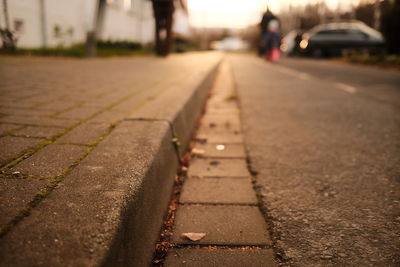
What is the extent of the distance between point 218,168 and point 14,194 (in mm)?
1274

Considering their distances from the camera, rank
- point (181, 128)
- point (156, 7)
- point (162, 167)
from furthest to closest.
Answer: point (156, 7)
point (181, 128)
point (162, 167)

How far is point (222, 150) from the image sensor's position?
8.19 feet

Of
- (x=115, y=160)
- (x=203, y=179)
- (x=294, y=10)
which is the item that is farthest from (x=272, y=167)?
(x=294, y=10)

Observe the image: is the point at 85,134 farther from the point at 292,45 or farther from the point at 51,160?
the point at 292,45

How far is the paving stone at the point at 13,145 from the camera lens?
4.77 ft

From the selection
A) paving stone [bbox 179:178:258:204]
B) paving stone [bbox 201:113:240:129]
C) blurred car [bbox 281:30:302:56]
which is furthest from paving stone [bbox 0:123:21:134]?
blurred car [bbox 281:30:302:56]

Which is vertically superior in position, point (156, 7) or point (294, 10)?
point (294, 10)

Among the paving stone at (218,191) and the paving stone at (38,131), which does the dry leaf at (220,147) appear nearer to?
the paving stone at (218,191)

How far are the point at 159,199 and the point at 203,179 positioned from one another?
0.52 meters

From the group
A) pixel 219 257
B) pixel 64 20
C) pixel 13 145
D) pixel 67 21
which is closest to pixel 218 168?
pixel 219 257

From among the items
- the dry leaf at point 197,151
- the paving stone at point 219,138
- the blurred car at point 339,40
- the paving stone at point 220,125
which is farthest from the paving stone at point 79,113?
the blurred car at point 339,40

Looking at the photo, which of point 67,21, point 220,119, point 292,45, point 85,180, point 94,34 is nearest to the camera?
point 85,180

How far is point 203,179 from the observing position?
6.35ft

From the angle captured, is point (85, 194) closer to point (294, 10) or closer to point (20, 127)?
point (20, 127)
